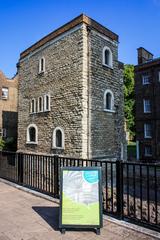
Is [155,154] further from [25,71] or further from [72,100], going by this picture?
[25,71]

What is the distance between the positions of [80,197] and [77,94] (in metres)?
10.1

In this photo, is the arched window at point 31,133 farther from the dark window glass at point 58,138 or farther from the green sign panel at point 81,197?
the green sign panel at point 81,197

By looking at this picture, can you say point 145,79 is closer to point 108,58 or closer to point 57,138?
point 108,58

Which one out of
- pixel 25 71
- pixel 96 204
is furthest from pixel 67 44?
pixel 96 204

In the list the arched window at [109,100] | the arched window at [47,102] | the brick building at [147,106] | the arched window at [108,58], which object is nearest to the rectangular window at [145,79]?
the brick building at [147,106]

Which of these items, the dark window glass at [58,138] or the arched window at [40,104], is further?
the arched window at [40,104]

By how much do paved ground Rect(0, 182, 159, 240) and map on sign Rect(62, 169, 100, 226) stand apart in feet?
A: 0.78

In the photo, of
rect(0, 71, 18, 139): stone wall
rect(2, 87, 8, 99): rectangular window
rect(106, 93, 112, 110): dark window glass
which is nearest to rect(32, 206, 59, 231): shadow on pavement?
rect(106, 93, 112, 110): dark window glass

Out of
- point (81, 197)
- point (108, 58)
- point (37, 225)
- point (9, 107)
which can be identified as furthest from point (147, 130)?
point (37, 225)

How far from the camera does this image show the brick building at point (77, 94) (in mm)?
13469

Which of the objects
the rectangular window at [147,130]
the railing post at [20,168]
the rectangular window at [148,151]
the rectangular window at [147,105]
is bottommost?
the rectangular window at [148,151]

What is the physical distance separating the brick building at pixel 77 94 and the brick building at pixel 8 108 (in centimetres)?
744

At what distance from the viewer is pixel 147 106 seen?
2625cm

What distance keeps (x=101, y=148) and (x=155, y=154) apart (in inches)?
502
